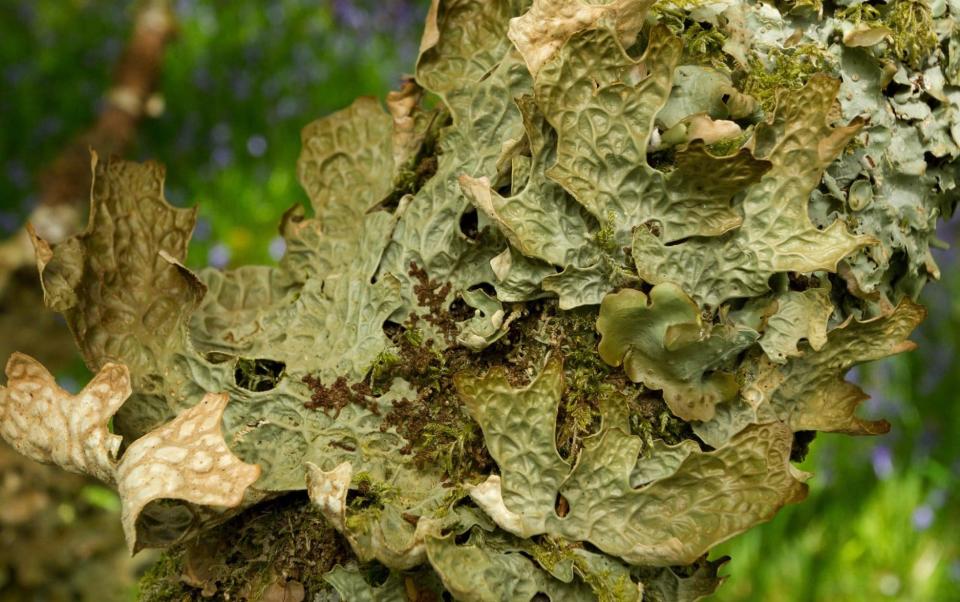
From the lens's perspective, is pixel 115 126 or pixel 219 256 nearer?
pixel 219 256

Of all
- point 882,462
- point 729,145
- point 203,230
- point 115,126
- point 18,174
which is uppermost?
point 729,145

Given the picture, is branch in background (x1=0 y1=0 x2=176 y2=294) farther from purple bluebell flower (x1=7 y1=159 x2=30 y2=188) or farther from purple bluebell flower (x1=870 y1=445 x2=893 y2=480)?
purple bluebell flower (x1=870 y1=445 x2=893 y2=480)

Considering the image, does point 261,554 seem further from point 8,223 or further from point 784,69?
point 8,223

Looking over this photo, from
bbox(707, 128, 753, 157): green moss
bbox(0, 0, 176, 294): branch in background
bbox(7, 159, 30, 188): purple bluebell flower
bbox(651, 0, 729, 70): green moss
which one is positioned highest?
bbox(651, 0, 729, 70): green moss

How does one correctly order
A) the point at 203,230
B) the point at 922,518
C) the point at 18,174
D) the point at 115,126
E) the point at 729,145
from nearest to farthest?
1. the point at 729,145
2. the point at 922,518
3. the point at 115,126
4. the point at 203,230
5. the point at 18,174

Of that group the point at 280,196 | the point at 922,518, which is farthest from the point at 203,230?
the point at 922,518

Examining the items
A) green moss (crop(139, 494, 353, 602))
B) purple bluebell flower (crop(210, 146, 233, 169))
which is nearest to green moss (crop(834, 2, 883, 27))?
green moss (crop(139, 494, 353, 602))

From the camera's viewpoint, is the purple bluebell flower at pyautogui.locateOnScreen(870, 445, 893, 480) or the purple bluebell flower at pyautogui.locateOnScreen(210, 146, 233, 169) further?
the purple bluebell flower at pyautogui.locateOnScreen(210, 146, 233, 169)

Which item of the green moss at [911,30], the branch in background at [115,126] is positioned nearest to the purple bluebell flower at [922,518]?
the green moss at [911,30]

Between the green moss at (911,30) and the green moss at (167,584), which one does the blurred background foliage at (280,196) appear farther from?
the green moss at (911,30)
